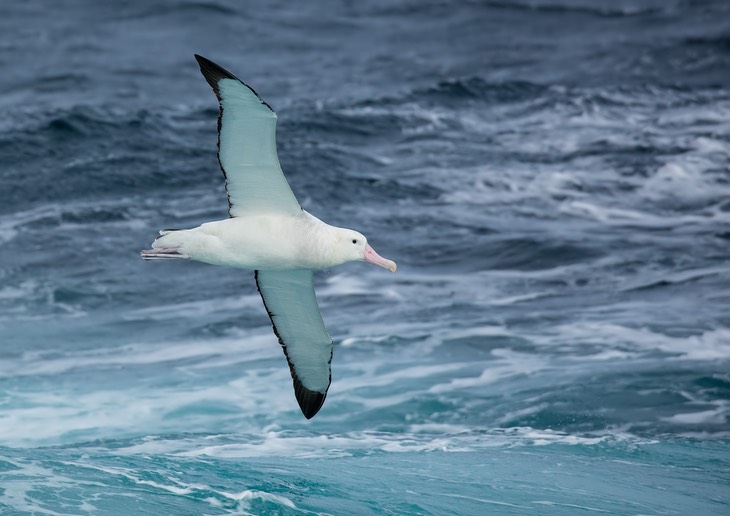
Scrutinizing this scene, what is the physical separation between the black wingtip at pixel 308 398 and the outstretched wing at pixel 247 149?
192 centimetres

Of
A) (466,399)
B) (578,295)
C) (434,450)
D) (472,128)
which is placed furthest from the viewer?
(472,128)

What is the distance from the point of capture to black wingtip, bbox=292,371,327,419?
37.7ft

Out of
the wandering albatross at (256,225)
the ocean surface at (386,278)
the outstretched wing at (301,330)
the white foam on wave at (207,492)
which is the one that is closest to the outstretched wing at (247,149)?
the wandering albatross at (256,225)

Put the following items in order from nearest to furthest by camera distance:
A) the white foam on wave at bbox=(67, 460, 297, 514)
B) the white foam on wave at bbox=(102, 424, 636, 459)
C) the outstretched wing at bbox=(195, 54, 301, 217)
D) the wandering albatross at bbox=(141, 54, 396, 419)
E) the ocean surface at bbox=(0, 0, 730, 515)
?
the outstretched wing at bbox=(195, 54, 301, 217)
the wandering albatross at bbox=(141, 54, 396, 419)
the white foam on wave at bbox=(67, 460, 297, 514)
the ocean surface at bbox=(0, 0, 730, 515)
the white foam on wave at bbox=(102, 424, 636, 459)

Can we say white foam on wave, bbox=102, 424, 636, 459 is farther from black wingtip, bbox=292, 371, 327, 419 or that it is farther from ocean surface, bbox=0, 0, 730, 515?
black wingtip, bbox=292, 371, 327, 419

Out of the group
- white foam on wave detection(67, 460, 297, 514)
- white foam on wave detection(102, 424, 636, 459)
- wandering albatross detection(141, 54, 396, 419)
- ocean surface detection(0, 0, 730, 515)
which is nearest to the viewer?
wandering albatross detection(141, 54, 396, 419)

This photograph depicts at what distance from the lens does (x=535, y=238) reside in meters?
20.4

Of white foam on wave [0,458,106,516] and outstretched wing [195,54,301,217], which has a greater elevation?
outstretched wing [195,54,301,217]

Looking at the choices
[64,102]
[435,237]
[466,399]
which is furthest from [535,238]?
[64,102]

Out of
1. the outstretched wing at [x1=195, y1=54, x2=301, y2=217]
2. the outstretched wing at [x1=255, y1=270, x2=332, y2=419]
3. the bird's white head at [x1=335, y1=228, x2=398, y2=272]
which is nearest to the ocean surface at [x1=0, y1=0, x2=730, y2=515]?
the outstretched wing at [x1=255, y1=270, x2=332, y2=419]

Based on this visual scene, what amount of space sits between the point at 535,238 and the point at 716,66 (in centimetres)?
1322

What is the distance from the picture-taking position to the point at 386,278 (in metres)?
19.2

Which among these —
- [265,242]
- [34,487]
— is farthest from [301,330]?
[34,487]

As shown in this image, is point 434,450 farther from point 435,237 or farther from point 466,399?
point 435,237
